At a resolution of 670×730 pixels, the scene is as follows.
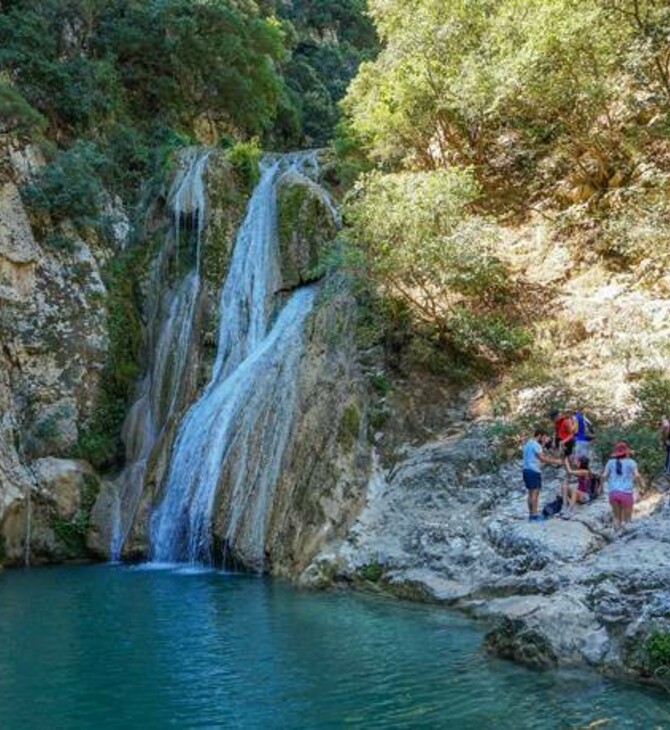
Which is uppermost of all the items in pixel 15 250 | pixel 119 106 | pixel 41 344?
pixel 119 106

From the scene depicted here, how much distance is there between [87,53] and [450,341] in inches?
771

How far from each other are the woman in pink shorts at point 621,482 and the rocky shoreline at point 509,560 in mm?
300

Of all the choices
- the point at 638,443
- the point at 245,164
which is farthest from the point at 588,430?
the point at 245,164

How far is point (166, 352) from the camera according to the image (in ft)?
77.3

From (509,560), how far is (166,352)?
1289 cm

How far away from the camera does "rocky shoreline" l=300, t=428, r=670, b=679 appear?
34.3 feet

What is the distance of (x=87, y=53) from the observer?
3078cm

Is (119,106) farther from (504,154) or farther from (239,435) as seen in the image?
(239,435)

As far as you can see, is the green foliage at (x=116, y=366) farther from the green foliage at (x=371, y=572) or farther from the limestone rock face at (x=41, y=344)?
the green foliage at (x=371, y=572)

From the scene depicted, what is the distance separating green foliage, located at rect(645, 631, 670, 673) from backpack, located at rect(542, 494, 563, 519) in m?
4.74

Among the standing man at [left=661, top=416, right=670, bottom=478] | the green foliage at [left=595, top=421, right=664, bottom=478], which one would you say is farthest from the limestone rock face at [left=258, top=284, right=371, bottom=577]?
the standing man at [left=661, top=416, right=670, bottom=478]

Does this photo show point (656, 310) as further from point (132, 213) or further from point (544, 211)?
point (132, 213)

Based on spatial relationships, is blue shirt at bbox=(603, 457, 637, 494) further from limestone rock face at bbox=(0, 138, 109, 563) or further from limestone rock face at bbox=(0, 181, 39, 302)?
limestone rock face at bbox=(0, 181, 39, 302)

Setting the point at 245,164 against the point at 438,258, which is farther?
the point at 245,164
